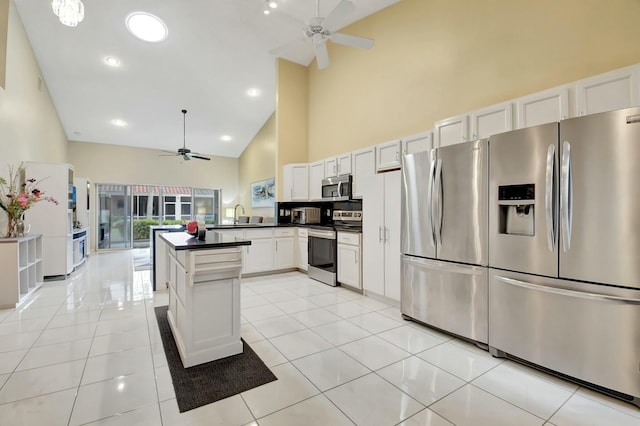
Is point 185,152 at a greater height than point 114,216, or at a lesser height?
greater

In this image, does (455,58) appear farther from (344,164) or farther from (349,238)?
(349,238)

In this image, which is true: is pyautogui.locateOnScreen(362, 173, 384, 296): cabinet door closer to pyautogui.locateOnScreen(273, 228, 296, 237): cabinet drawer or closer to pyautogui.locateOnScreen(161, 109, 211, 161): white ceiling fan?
pyautogui.locateOnScreen(273, 228, 296, 237): cabinet drawer

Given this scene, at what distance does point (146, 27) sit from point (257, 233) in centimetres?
386

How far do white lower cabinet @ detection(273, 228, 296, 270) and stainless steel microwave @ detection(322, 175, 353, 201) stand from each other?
1.00 meters

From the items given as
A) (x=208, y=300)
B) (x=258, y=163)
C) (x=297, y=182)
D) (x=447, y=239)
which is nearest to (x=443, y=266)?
(x=447, y=239)

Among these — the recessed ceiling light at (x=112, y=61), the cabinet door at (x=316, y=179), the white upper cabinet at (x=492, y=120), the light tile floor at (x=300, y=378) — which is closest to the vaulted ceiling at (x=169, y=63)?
the recessed ceiling light at (x=112, y=61)

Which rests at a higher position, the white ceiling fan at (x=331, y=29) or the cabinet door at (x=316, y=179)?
the white ceiling fan at (x=331, y=29)

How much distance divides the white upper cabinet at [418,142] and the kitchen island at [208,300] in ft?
8.15

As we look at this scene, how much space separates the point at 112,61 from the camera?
5.28 meters

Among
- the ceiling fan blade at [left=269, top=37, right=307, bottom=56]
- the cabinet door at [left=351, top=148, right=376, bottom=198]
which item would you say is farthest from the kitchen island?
the cabinet door at [left=351, top=148, right=376, bottom=198]

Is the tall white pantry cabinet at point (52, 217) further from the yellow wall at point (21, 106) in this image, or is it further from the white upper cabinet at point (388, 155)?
the white upper cabinet at point (388, 155)

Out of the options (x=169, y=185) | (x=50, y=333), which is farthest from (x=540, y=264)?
(x=169, y=185)

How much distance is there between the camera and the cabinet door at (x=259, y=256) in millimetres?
5028

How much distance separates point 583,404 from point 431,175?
196 cm
